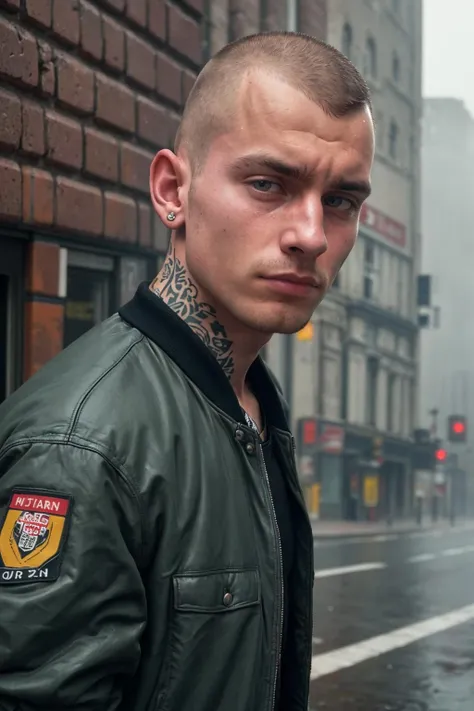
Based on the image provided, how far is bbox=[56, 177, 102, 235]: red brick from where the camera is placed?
570cm

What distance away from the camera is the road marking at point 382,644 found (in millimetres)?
8586

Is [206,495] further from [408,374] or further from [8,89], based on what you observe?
[408,374]

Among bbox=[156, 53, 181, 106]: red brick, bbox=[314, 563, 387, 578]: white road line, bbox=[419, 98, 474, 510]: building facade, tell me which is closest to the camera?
bbox=[156, 53, 181, 106]: red brick

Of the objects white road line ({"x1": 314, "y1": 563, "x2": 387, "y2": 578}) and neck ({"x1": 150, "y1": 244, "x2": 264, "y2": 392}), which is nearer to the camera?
neck ({"x1": 150, "y1": 244, "x2": 264, "y2": 392})

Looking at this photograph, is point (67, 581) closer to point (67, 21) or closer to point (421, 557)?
point (67, 21)

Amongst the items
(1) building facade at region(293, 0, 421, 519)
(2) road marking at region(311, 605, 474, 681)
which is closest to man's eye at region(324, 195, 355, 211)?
(2) road marking at region(311, 605, 474, 681)

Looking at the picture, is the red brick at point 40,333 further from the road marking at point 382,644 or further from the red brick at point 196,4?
the road marking at point 382,644

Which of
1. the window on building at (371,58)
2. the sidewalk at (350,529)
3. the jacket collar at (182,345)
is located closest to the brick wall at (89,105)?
the jacket collar at (182,345)

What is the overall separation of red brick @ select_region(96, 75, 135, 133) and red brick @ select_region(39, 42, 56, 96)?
0.47 meters

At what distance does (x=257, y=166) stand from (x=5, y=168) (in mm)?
3598

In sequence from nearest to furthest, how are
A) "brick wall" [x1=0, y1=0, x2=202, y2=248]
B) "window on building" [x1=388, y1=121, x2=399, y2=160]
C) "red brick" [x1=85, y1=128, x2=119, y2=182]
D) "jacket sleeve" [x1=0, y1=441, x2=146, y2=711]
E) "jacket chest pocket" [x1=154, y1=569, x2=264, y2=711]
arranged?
"jacket sleeve" [x1=0, y1=441, x2=146, y2=711] → "jacket chest pocket" [x1=154, y1=569, x2=264, y2=711] → "brick wall" [x1=0, y1=0, x2=202, y2=248] → "red brick" [x1=85, y1=128, x2=119, y2=182] → "window on building" [x1=388, y1=121, x2=399, y2=160]

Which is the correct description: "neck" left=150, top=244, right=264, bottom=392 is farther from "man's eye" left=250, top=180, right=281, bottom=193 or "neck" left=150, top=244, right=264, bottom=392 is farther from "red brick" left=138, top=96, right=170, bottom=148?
"red brick" left=138, top=96, right=170, bottom=148

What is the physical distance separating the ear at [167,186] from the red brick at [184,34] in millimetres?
5139

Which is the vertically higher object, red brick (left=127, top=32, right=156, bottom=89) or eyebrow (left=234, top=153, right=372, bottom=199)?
red brick (left=127, top=32, right=156, bottom=89)
